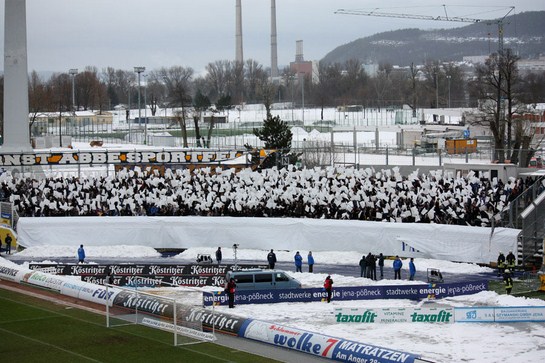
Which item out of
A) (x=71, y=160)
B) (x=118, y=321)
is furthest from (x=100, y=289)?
(x=71, y=160)

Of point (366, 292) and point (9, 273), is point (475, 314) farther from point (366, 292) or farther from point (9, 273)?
point (9, 273)

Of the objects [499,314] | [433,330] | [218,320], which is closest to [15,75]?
[218,320]

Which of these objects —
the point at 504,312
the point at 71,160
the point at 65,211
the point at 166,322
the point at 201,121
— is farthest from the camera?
the point at 201,121

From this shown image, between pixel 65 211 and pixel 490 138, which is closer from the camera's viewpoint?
→ pixel 65 211

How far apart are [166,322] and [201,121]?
94.8 m

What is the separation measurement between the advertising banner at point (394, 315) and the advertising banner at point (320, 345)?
3956mm

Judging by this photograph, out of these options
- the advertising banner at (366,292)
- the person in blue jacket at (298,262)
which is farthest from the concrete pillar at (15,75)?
the advertising banner at (366,292)

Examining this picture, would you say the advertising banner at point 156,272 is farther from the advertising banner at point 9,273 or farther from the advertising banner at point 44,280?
the advertising banner at point 44,280

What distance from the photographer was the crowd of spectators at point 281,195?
41.4 m

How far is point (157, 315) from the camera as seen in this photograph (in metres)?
26.0

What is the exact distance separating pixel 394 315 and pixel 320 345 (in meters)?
5.68

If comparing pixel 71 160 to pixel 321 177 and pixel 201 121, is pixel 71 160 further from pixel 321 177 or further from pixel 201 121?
pixel 201 121

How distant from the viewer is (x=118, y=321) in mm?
27703

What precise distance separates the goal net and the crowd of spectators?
663 inches
